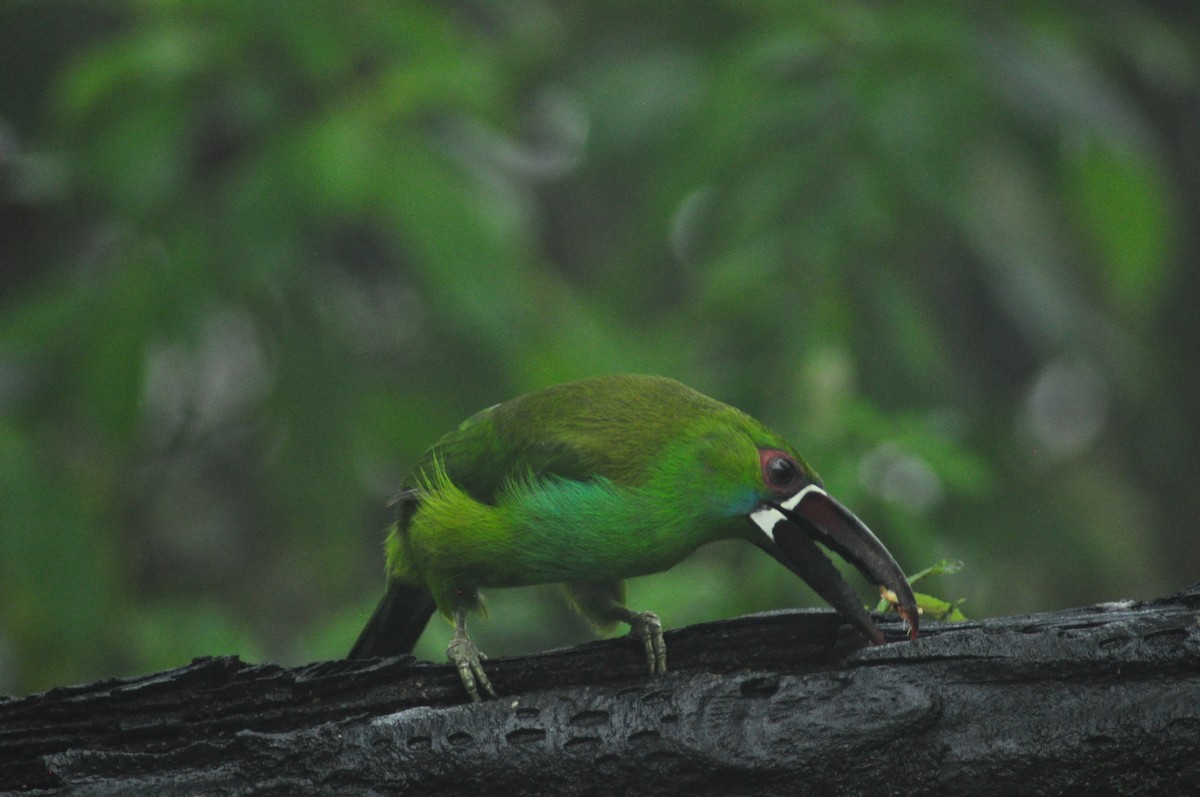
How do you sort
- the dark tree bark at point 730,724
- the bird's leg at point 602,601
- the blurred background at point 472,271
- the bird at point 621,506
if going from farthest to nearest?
the blurred background at point 472,271
the bird's leg at point 602,601
the bird at point 621,506
the dark tree bark at point 730,724

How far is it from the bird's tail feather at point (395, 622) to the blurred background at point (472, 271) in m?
0.27

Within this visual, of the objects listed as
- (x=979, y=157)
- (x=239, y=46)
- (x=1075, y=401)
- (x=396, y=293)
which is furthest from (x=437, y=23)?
(x=1075, y=401)

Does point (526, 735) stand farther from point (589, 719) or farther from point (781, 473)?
point (781, 473)

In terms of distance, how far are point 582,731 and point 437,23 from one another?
4.12 meters

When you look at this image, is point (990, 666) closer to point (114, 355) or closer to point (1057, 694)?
point (1057, 694)

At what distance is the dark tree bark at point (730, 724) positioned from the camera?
2.84 meters

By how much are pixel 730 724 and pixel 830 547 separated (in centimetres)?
72

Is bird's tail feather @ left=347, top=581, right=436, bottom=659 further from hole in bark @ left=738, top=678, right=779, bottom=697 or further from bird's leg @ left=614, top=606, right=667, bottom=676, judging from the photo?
hole in bark @ left=738, top=678, right=779, bottom=697

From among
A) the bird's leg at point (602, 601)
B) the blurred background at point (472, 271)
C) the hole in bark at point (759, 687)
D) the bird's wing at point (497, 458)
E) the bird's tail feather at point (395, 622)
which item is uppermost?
the blurred background at point (472, 271)

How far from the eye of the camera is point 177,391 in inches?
296

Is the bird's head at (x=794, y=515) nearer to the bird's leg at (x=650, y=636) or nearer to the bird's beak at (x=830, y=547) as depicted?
the bird's beak at (x=830, y=547)

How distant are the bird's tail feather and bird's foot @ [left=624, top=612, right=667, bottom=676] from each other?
32.8 inches

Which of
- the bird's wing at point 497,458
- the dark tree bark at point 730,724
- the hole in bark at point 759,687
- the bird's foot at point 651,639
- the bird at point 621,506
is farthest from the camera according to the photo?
the bird's wing at point 497,458

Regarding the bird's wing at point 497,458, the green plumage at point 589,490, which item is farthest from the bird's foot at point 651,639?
the bird's wing at point 497,458
